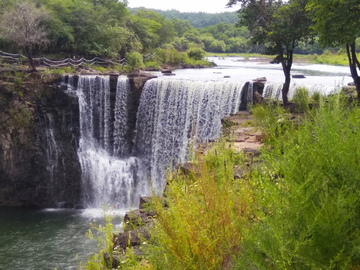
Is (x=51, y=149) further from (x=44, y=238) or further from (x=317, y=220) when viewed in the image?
(x=317, y=220)

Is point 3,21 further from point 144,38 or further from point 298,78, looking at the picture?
point 298,78

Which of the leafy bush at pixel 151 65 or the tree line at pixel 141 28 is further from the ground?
the tree line at pixel 141 28

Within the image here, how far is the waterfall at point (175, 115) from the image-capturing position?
46.9ft

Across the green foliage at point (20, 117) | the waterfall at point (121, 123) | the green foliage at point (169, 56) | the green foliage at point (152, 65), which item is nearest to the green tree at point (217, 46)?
the green foliage at point (169, 56)

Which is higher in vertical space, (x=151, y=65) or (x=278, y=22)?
(x=278, y=22)

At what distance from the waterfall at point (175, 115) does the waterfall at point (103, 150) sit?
0.93 metres

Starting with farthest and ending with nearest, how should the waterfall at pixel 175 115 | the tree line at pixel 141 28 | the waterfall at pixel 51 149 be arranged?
1. the waterfall at pixel 51 149
2. the waterfall at pixel 175 115
3. the tree line at pixel 141 28

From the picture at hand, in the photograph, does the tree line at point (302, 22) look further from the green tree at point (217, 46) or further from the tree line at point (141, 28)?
the green tree at point (217, 46)

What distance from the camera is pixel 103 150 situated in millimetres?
16562

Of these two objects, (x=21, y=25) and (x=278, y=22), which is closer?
(x=278, y=22)

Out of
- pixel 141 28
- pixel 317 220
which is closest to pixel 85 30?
pixel 141 28

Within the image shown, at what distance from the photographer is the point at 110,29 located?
24.4 meters

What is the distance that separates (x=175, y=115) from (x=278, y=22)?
601 centimetres

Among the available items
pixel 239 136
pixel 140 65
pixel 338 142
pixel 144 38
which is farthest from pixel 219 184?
pixel 144 38
